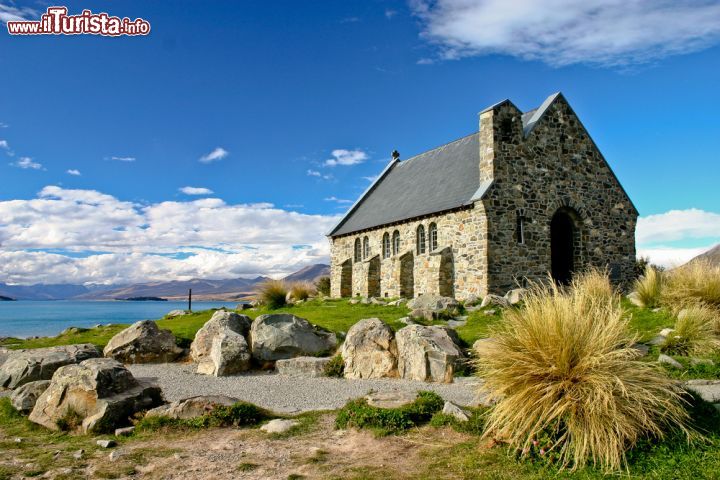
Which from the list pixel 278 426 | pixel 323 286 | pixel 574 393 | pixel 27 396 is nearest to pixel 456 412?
pixel 574 393

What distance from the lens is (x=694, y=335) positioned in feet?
41.1

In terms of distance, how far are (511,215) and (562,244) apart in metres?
4.55

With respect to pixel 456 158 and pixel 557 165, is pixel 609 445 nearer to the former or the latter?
pixel 557 165

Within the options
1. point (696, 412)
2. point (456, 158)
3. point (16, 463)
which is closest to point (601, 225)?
point (456, 158)

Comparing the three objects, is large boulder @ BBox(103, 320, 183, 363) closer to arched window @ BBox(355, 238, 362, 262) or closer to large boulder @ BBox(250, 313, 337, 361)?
large boulder @ BBox(250, 313, 337, 361)

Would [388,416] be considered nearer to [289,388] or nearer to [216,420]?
[216,420]

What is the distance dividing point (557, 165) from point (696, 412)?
19720mm

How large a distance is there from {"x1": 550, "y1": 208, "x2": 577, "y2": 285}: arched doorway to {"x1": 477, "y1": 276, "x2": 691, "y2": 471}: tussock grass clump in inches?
784

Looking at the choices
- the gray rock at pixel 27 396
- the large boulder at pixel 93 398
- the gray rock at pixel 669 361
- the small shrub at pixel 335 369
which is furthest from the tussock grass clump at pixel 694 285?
the gray rock at pixel 27 396

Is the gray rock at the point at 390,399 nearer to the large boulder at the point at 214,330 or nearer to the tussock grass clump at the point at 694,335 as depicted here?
the large boulder at the point at 214,330

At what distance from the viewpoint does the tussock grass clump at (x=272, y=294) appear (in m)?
27.9

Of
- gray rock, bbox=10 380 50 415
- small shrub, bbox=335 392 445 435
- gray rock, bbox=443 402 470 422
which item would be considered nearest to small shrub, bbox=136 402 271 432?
small shrub, bbox=335 392 445 435

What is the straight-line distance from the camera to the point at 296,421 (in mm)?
8227

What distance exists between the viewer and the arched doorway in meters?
25.8
